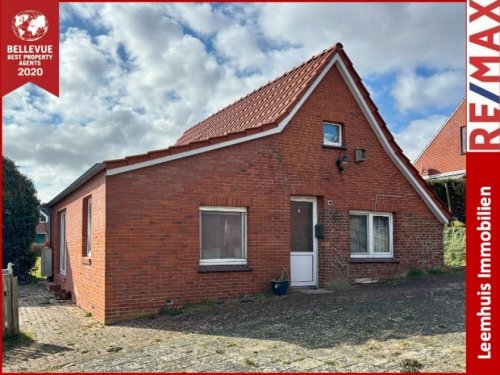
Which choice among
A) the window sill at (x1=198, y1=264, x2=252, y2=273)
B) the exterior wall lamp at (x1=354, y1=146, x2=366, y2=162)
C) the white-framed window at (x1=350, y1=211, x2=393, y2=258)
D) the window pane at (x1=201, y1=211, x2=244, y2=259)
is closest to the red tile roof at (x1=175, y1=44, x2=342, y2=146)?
the window pane at (x1=201, y1=211, x2=244, y2=259)

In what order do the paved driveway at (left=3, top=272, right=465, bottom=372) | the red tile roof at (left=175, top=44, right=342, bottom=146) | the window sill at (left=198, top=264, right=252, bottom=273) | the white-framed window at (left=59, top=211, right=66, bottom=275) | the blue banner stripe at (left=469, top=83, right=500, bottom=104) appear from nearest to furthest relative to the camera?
the blue banner stripe at (left=469, top=83, right=500, bottom=104), the paved driveway at (left=3, top=272, right=465, bottom=372), the window sill at (left=198, top=264, right=252, bottom=273), the red tile roof at (left=175, top=44, right=342, bottom=146), the white-framed window at (left=59, top=211, right=66, bottom=275)

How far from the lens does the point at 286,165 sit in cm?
1273

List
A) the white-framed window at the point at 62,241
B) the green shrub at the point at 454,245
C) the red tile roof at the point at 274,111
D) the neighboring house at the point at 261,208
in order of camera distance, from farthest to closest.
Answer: the green shrub at the point at 454,245, the white-framed window at the point at 62,241, the red tile roof at the point at 274,111, the neighboring house at the point at 261,208

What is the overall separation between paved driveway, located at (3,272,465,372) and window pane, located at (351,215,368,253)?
200cm

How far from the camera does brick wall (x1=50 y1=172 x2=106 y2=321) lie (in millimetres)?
10711

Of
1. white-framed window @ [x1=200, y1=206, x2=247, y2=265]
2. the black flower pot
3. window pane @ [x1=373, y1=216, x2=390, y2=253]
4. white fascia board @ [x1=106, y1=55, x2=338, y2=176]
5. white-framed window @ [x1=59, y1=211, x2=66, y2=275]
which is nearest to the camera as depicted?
white fascia board @ [x1=106, y1=55, x2=338, y2=176]

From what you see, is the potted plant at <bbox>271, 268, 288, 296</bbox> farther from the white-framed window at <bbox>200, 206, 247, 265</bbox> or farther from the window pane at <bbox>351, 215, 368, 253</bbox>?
the window pane at <bbox>351, 215, 368, 253</bbox>

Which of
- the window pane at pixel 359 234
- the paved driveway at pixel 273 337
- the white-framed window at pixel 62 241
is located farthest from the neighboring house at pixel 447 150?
the white-framed window at pixel 62 241

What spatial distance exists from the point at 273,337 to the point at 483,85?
491 cm

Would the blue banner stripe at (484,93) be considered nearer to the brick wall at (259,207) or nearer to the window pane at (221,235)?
the brick wall at (259,207)

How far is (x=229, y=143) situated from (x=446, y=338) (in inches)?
243

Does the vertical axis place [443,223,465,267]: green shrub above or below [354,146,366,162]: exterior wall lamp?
below

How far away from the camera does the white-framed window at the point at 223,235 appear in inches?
459

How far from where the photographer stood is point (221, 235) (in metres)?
11.9
